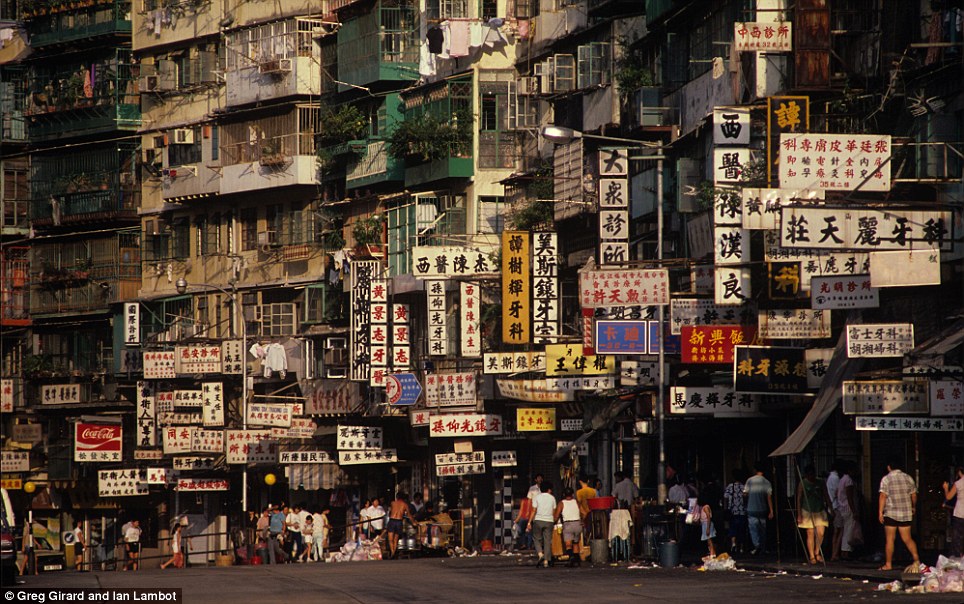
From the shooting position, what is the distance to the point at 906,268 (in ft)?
94.8

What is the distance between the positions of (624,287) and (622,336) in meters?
1.58

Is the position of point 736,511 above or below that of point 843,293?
below

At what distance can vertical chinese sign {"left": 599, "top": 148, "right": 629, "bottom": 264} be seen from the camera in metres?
42.4

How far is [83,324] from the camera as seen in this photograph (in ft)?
246

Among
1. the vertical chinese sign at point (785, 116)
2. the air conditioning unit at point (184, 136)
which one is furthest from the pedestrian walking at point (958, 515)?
the air conditioning unit at point (184, 136)

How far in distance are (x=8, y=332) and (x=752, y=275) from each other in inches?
1896

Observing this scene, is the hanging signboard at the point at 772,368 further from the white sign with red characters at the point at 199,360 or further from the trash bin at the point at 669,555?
the white sign with red characters at the point at 199,360

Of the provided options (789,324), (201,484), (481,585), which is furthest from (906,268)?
(201,484)

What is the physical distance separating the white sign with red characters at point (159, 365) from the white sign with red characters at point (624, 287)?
29326 millimetres

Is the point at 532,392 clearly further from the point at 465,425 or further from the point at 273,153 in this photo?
the point at 273,153

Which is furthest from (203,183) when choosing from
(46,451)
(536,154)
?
(536,154)

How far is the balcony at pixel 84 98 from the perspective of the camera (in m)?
74.1

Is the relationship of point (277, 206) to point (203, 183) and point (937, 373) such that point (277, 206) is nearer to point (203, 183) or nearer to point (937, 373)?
point (203, 183)

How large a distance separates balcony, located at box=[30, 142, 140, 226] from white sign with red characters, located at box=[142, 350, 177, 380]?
11.7 metres
